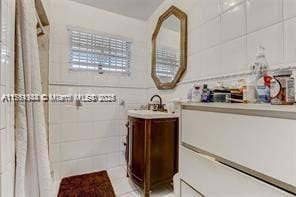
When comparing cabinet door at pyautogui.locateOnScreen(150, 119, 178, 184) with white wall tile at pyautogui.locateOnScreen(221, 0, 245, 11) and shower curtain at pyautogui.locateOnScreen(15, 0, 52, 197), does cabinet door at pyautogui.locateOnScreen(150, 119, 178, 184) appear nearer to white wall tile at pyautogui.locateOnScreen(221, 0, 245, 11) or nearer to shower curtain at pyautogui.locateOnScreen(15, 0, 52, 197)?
shower curtain at pyautogui.locateOnScreen(15, 0, 52, 197)

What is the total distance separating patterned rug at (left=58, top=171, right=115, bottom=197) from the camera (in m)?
1.64

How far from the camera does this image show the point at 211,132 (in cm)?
91

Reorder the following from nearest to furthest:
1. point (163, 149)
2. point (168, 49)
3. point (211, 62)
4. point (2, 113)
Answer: point (2, 113), point (211, 62), point (163, 149), point (168, 49)

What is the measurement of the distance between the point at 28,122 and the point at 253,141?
37.9 inches

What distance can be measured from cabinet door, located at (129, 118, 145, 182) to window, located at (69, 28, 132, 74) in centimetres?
90

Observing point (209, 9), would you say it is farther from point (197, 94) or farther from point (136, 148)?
point (136, 148)

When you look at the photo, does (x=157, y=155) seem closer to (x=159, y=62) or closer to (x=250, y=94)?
(x=250, y=94)

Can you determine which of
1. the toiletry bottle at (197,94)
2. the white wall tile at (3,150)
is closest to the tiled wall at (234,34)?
the toiletry bottle at (197,94)

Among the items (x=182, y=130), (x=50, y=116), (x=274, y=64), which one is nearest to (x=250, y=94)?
(x=274, y=64)

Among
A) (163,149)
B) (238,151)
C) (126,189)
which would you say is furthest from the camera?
(126,189)

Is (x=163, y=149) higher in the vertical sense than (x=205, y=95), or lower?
lower

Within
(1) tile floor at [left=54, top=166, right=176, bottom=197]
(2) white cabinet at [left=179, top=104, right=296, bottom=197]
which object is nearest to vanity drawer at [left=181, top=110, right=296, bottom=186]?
(2) white cabinet at [left=179, top=104, right=296, bottom=197]

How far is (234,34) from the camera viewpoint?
1235mm

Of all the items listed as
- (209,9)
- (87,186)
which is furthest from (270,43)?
(87,186)
